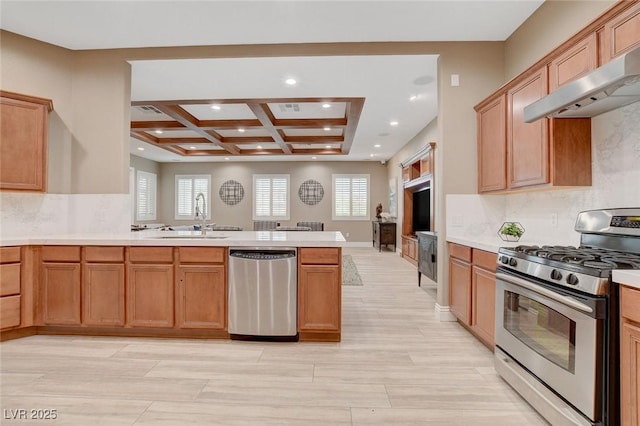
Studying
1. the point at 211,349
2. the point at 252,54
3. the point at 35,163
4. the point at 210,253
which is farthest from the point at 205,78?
the point at 211,349

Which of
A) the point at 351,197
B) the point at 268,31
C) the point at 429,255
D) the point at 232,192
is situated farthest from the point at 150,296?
the point at 351,197

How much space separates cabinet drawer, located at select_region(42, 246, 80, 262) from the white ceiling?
2167 millimetres

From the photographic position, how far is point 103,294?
2.88 metres

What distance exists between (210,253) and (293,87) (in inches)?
101

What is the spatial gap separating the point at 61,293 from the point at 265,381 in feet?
7.21

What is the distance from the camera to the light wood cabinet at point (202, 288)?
2822 mm

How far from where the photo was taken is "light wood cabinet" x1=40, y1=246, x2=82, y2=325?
290 centimetres

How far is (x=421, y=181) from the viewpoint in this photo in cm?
650

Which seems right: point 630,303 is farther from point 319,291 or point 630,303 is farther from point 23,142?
point 23,142

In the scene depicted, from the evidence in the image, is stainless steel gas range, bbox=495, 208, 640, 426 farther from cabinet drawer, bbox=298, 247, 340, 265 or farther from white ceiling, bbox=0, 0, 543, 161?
white ceiling, bbox=0, 0, 543, 161

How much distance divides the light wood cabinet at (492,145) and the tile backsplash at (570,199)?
29 cm

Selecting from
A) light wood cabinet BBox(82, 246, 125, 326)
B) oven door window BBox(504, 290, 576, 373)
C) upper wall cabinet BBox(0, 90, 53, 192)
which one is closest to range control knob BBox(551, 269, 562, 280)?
oven door window BBox(504, 290, 576, 373)

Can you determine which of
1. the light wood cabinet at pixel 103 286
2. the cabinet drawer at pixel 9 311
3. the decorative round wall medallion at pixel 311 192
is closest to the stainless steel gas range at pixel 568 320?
the light wood cabinet at pixel 103 286

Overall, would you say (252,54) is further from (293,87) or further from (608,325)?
(608,325)
